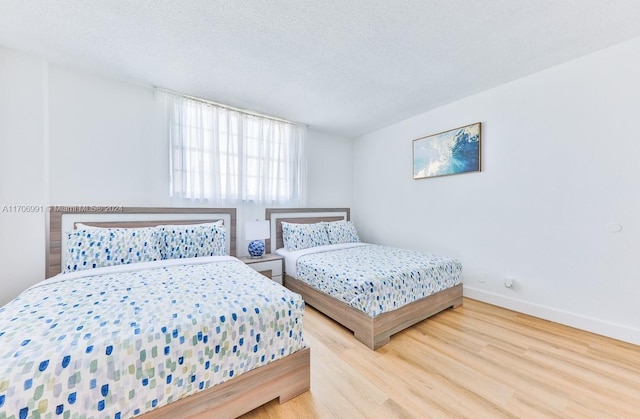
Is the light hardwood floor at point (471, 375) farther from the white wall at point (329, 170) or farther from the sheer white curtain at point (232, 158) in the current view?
the white wall at point (329, 170)

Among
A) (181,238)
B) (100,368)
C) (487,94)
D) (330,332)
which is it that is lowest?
(330,332)

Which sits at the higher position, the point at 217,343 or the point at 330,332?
the point at 217,343

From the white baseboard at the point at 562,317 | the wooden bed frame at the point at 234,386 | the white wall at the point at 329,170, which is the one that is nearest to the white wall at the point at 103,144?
the wooden bed frame at the point at 234,386

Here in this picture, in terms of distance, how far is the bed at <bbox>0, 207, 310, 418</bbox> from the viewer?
36.7 inches

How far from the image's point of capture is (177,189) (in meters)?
2.88

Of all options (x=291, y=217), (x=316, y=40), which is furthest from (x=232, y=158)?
(x=316, y=40)

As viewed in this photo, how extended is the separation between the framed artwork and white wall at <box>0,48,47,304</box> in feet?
13.8

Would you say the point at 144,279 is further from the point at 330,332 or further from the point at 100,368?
the point at 330,332

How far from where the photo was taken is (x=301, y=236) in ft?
11.3

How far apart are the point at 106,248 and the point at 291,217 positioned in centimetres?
220

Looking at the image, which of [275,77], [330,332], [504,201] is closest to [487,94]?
[504,201]

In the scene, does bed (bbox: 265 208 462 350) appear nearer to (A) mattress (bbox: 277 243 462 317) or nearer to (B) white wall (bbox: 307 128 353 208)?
(A) mattress (bbox: 277 243 462 317)

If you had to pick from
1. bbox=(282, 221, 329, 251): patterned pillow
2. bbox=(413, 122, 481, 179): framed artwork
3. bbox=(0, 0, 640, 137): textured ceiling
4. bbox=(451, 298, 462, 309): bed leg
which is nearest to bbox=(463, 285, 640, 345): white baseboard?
bbox=(451, 298, 462, 309): bed leg

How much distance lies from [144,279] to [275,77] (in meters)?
2.19
